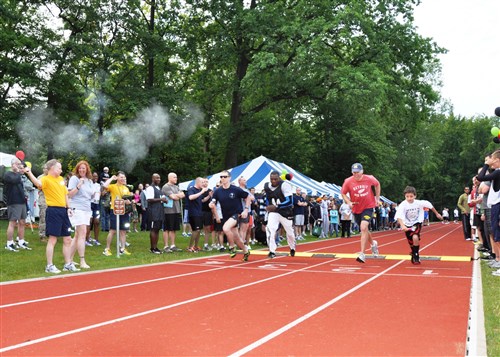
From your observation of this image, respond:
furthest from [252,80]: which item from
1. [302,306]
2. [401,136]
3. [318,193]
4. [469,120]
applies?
[469,120]

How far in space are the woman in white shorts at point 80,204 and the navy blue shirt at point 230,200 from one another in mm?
2995

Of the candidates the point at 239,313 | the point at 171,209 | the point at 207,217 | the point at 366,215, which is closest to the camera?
the point at 239,313

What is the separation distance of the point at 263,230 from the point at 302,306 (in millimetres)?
11042

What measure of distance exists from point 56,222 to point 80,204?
1210 millimetres

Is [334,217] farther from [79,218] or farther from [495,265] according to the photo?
[79,218]

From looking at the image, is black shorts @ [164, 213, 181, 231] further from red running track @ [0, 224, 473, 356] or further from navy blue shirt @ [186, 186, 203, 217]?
red running track @ [0, 224, 473, 356]

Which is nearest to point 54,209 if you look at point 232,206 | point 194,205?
point 232,206

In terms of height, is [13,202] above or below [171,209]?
above

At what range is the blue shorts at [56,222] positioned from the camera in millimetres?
9648

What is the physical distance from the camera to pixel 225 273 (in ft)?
33.1

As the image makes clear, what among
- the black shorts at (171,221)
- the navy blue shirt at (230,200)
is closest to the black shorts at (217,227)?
the black shorts at (171,221)

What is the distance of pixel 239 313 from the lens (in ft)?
20.8

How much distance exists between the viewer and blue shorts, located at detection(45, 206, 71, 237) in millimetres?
9648

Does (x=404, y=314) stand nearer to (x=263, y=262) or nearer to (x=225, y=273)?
(x=225, y=273)
